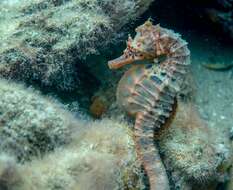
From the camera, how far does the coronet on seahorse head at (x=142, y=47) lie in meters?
4.55

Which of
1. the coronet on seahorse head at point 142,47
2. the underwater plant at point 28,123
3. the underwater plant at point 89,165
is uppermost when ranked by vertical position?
the coronet on seahorse head at point 142,47

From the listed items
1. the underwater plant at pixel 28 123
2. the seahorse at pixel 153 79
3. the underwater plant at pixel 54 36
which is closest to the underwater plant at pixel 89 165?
the underwater plant at pixel 28 123

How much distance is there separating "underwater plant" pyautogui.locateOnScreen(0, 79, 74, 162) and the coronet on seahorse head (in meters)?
1.02

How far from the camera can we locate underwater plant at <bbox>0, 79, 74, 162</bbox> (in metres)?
3.65

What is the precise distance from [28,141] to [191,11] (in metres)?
4.33

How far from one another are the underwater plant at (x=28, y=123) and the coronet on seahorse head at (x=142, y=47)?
1017 millimetres

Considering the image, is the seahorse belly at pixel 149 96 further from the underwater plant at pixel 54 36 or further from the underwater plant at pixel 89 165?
the underwater plant at pixel 54 36

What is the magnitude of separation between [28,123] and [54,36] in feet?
4.80

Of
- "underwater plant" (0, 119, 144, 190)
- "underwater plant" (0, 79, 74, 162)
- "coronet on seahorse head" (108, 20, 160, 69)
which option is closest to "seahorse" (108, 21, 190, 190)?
"coronet on seahorse head" (108, 20, 160, 69)

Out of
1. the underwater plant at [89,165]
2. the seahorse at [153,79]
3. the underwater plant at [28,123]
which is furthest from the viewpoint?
the seahorse at [153,79]

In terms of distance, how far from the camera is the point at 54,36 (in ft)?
16.0

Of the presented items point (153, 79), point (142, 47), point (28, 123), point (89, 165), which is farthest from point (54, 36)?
point (89, 165)

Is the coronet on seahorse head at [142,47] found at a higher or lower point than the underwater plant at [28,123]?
higher

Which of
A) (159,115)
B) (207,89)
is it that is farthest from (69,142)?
(207,89)
